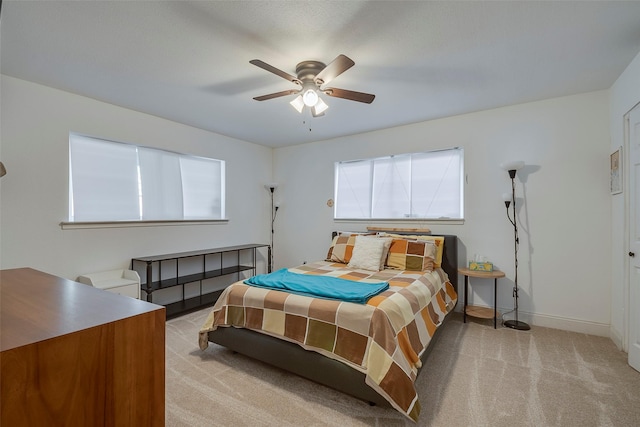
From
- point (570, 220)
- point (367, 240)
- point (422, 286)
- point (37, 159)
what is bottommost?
point (422, 286)

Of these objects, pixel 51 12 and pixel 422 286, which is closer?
pixel 51 12

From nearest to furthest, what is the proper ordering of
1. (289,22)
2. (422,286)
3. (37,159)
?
(289,22)
(422,286)
(37,159)

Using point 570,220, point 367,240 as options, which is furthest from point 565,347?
point 367,240

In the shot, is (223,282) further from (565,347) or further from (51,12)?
(565,347)

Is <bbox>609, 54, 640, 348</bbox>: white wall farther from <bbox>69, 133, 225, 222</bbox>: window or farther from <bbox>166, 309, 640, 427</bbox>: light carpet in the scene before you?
Answer: <bbox>69, 133, 225, 222</bbox>: window

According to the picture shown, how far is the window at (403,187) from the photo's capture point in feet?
12.7

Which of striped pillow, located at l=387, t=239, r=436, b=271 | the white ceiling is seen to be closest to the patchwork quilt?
striped pillow, located at l=387, t=239, r=436, b=271

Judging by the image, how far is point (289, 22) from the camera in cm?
194

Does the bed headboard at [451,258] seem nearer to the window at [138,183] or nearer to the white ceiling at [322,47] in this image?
the white ceiling at [322,47]

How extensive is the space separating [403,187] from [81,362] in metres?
3.99

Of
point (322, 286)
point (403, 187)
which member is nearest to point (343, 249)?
point (403, 187)

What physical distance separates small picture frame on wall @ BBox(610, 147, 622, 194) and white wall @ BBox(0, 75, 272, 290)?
4267mm

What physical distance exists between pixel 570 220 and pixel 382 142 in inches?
94.7

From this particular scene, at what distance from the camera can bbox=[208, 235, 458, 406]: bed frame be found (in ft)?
6.16
